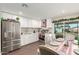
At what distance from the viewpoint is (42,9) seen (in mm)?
1952

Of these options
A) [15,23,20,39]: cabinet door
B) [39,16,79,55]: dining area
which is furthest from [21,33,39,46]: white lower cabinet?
[39,16,79,55]: dining area

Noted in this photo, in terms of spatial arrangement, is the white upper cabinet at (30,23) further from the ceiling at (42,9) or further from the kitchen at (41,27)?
the ceiling at (42,9)

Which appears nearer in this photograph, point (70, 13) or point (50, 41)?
point (70, 13)

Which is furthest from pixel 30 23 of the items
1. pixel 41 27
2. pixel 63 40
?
pixel 63 40

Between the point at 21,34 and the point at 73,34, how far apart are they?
1068 mm

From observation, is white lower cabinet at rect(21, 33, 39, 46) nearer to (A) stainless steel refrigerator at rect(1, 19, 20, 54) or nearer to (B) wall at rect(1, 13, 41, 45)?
(B) wall at rect(1, 13, 41, 45)

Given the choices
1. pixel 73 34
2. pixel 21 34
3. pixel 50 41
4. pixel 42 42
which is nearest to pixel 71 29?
pixel 73 34

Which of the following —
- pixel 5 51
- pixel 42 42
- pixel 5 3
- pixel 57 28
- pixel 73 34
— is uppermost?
pixel 5 3

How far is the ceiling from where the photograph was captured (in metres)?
1.87

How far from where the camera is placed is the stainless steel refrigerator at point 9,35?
1885 mm

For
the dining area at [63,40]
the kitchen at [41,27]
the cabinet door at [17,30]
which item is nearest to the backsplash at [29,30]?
the kitchen at [41,27]

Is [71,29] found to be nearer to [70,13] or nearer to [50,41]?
[70,13]
